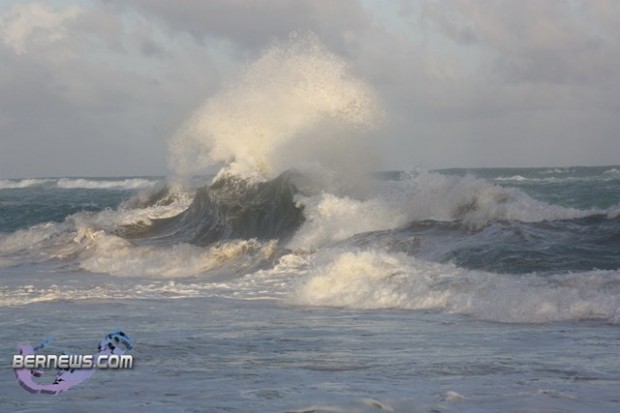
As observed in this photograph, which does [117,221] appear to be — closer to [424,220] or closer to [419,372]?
[424,220]

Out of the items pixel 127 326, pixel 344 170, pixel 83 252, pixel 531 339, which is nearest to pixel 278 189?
pixel 344 170

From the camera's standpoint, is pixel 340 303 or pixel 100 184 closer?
pixel 340 303

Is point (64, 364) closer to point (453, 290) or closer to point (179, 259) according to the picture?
point (453, 290)

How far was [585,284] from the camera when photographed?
9.70m

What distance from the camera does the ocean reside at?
5.73 m

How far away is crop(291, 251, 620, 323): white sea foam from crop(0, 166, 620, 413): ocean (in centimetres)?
2

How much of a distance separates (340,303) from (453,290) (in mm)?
1121

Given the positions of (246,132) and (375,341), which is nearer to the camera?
(375,341)

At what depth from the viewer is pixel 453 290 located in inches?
401

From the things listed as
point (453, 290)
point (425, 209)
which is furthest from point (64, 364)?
point (425, 209)

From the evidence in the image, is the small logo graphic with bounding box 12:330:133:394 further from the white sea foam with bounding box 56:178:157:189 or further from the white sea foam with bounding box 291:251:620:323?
the white sea foam with bounding box 56:178:157:189

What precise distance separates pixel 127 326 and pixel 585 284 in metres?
4.13

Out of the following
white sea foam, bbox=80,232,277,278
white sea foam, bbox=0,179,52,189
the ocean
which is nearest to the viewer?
the ocean

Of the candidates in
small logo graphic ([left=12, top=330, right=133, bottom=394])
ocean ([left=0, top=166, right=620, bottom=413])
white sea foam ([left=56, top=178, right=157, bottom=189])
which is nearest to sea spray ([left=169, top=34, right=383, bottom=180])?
ocean ([left=0, top=166, right=620, bottom=413])
